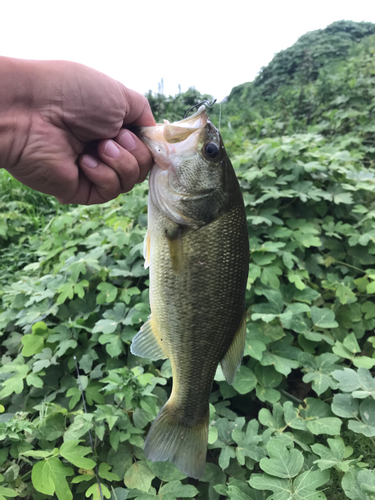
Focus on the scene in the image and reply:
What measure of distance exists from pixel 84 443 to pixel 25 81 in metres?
1.84

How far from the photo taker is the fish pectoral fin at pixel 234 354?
131cm

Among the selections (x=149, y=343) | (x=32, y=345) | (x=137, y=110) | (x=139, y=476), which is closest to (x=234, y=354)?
(x=149, y=343)

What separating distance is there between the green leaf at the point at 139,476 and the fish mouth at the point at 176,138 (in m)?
1.53

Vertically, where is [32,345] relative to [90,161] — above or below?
below

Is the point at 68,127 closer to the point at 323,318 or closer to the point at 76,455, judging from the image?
the point at 76,455

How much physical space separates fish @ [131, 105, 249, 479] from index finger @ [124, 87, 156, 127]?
0.13 m

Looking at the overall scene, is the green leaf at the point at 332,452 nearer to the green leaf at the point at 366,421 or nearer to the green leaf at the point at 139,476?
the green leaf at the point at 366,421

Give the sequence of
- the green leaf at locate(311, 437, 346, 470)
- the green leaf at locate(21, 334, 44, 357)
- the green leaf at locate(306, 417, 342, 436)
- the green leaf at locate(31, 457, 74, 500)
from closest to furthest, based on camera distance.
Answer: the green leaf at locate(31, 457, 74, 500) < the green leaf at locate(311, 437, 346, 470) < the green leaf at locate(306, 417, 342, 436) < the green leaf at locate(21, 334, 44, 357)

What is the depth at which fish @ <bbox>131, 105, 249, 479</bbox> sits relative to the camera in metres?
1.24

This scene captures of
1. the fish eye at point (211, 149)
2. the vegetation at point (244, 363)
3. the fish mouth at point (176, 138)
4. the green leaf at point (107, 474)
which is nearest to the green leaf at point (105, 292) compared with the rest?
the vegetation at point (244, 363)

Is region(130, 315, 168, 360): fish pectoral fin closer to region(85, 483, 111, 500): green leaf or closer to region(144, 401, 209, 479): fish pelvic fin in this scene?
region(144, 401, 209, 479): fish pelvic fin

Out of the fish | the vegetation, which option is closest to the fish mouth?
the fish

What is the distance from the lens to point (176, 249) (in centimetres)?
126

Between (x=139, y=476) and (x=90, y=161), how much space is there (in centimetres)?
159
